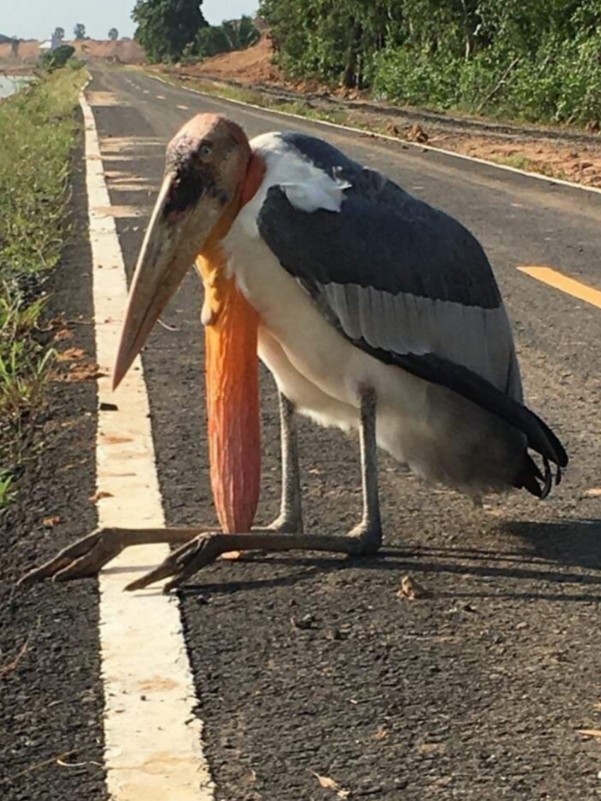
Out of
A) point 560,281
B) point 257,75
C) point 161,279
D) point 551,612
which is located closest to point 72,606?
point 161,279

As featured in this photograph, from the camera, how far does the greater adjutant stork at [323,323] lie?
376 cm

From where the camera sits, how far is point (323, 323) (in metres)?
3.88

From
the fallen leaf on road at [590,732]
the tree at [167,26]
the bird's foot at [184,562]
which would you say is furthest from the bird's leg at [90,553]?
the tree at [167,26]

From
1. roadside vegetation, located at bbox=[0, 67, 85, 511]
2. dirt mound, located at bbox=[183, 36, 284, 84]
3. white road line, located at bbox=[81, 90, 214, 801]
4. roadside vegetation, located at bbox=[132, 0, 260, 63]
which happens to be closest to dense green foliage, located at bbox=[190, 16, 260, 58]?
roadside vegetation, located at bbox=[132, 0, 260, 63]

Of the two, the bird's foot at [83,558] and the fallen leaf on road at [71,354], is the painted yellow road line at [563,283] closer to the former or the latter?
the fallen leaf on road at [71,354]

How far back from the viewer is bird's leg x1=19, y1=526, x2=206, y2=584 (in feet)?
12.7

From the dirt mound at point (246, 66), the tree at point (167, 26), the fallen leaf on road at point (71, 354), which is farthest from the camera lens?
the tree at point (167, 26)

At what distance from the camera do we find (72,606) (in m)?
3.68

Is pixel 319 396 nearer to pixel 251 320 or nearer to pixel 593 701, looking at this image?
pixel 251 320

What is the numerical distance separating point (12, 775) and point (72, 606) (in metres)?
0.87

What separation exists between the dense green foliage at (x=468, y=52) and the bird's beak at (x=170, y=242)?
25462mm

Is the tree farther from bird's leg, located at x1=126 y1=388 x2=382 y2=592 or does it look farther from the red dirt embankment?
bird's leg, located at x1=126 y1=388 x2=382 y2=592

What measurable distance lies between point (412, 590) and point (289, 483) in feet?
2.10

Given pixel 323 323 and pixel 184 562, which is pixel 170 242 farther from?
pixel 184 562
